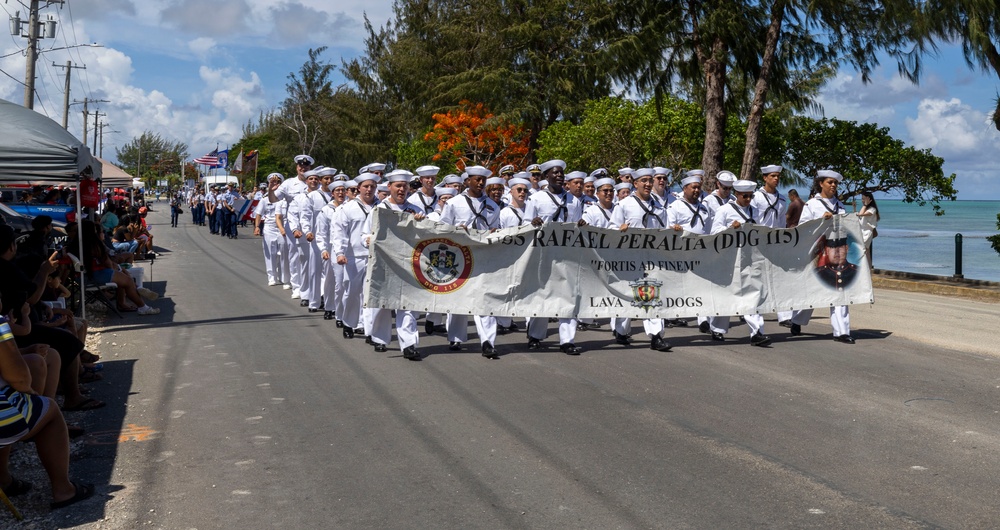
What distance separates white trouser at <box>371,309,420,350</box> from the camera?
1088 cm

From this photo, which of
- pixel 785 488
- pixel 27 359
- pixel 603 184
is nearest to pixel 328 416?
pixel 27 359

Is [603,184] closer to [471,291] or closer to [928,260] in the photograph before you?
[471,291]

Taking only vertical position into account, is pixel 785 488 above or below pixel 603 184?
below

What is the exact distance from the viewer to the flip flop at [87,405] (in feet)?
26.6

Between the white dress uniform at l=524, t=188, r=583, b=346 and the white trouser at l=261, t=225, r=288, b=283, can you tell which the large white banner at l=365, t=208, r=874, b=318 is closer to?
the white dress uniform at l=524, t=188, r=583, b=346

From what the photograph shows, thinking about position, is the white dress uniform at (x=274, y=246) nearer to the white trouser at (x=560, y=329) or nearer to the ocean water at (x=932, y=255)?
the white trouser at (x=560, y=329)

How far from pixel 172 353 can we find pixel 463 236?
129 inches

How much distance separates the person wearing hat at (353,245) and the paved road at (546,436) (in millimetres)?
409

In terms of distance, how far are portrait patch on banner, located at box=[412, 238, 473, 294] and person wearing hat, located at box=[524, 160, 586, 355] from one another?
2.85ft

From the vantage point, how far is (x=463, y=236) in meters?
11.4

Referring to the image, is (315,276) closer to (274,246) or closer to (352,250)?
(352,250)

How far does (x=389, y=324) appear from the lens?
11.3 m

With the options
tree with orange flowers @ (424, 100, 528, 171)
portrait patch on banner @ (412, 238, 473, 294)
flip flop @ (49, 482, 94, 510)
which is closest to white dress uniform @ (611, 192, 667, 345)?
portrait patch on banner @ (412, 238, 473, 294)

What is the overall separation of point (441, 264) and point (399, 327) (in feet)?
2.87
